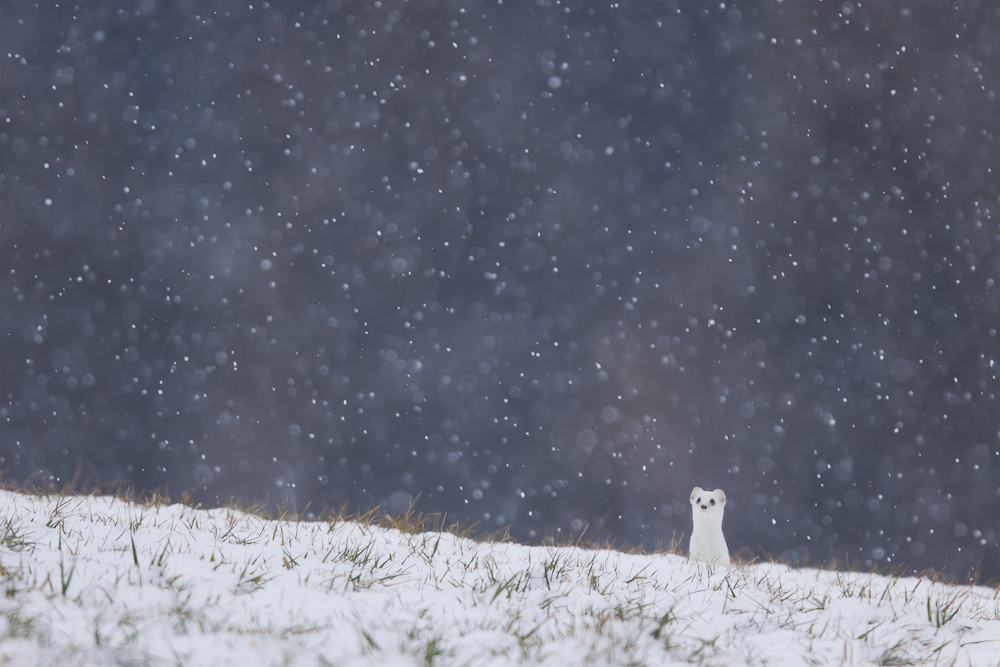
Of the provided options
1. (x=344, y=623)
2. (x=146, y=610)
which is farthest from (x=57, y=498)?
(x=344, y=623)

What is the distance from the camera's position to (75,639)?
8.10ft

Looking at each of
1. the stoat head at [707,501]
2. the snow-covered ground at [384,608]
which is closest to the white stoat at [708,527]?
the stoat head at [707,501]

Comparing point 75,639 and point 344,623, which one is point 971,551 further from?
point 75,639

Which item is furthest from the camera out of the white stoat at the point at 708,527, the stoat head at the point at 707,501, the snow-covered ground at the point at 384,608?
the stoat head at the point at 707,501

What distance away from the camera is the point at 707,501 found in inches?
277

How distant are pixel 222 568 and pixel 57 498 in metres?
2.87

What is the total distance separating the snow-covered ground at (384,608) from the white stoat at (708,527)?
1.81m

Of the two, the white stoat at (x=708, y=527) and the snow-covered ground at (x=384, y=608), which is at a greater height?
the white stoat at (x=708, y=527)

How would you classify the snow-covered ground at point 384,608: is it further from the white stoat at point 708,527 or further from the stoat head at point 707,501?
the stoat head at point 707,501

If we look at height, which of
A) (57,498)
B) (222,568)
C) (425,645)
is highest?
(57,498)

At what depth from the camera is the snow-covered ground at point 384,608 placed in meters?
2.60

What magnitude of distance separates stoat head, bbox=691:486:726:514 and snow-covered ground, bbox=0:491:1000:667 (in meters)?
2.43

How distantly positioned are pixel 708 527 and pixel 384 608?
4.73 metres

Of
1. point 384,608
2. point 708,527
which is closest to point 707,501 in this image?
point 708,527
